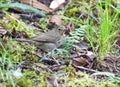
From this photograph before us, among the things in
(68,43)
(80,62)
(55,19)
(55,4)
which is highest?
(55,4)

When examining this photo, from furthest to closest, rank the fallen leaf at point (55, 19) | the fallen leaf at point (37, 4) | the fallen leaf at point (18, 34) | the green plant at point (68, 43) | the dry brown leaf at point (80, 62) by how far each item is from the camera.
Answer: the fallen leaf at point (37, 4) < the fallen leaf at point (55, 19) < the fallen leaf at point (18, 34) < the green plant at point (68, 43) < the dry brown leaf at point (80, 62)

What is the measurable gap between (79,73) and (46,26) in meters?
1.25

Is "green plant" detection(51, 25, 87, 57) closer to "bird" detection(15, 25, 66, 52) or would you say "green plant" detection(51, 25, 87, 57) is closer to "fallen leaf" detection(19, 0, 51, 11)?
"bird" detection(15, 25, 66, 52)

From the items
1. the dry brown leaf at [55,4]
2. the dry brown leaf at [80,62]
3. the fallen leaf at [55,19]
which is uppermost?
the dry brown leaf at [55,4]

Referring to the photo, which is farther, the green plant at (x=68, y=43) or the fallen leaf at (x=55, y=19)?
the fallen leaf at (x=55, y=19)

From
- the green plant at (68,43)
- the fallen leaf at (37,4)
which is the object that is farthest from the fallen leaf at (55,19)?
the green plant at (68,43)

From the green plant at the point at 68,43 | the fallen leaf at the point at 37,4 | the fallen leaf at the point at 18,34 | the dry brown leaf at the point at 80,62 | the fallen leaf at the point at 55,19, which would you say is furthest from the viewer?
the fallen leaf at the point at 37,4

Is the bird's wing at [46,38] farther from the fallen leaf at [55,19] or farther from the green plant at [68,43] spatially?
the fallen leaf at [55,19]

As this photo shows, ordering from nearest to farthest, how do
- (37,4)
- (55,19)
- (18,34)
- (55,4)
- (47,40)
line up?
1. (47,40)
2. (18,34)
3. (55,19)
4. (37,4)
5. (55,4)

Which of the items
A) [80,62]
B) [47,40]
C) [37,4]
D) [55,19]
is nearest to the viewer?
[80,62]

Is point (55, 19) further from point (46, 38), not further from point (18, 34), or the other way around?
point (46, 38)

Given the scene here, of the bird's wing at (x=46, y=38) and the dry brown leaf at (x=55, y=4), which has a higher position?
the dry brown leaf at (x=55, y=4)

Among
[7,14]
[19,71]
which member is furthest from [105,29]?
[7,14]

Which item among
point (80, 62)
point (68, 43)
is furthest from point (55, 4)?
point (80, 62)
